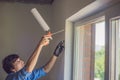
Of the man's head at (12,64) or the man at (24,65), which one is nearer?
the man at (24,65)

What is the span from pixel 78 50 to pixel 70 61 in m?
0.15

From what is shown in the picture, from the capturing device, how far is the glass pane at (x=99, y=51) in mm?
2008

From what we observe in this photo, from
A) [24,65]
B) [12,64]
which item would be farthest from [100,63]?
[12,64]

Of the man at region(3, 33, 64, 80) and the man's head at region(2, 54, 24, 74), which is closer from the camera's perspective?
the man at region(3, 33, 64, 80)

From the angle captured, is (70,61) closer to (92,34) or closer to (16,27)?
(92,34)

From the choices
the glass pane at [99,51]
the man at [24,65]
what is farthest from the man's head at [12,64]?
the glass pane at [99,51]

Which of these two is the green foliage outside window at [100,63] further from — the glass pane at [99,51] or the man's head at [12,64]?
the man's head at [12,64]

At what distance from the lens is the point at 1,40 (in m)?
3.49

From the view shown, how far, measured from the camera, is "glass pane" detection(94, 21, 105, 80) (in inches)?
79.0

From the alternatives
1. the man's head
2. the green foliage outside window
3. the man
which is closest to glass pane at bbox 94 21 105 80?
the green foliage outside window

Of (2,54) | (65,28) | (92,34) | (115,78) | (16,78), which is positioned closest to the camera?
(115,78)

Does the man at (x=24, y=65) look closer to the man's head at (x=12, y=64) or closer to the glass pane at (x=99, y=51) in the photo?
the man's head at (x=12, y=64)

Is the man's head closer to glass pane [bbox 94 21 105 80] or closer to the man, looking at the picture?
the man

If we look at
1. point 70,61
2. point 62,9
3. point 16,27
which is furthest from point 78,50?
point 16,27
